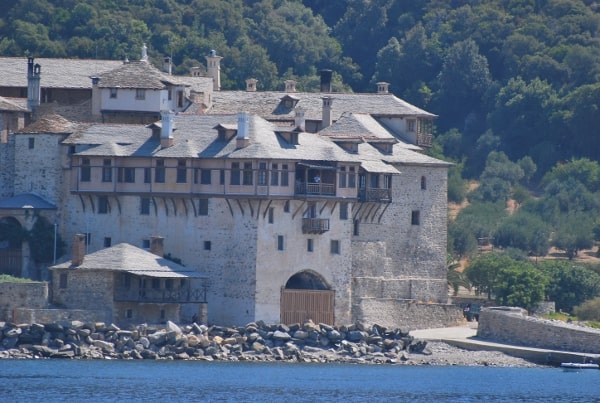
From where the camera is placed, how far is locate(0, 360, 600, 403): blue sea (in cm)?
8756

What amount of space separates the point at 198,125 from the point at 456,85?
5429cm

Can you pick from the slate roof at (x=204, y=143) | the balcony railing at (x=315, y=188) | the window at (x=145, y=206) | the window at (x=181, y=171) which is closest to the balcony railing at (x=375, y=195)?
the slate roof at (x=204, y=143)

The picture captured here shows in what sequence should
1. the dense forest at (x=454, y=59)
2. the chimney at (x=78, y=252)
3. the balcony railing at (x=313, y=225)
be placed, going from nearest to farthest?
the chimney at (x=78, y=252), the balcony railing at (x=313, y=225), the dense forest at (x=454, y=59)

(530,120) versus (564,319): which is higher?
(530,120)

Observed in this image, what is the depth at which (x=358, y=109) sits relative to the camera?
11625 cm

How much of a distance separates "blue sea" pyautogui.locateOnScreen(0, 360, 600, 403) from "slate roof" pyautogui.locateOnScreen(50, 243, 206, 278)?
512cm

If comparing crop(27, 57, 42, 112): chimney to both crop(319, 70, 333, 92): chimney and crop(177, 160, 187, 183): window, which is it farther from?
crop(319, 70, 333, 92): chimney

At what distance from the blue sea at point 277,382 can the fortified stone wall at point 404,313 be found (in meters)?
7.89

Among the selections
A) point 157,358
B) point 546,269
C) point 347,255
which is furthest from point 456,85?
point 157,358

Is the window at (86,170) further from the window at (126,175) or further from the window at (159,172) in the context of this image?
the window at (159,172)

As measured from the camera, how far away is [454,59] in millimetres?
159250

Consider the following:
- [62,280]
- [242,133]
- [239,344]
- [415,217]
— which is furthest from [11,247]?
[415,217]

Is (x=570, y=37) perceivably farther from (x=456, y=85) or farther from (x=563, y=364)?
(x=563, y=364)

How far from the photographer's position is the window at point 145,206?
105875 mm
